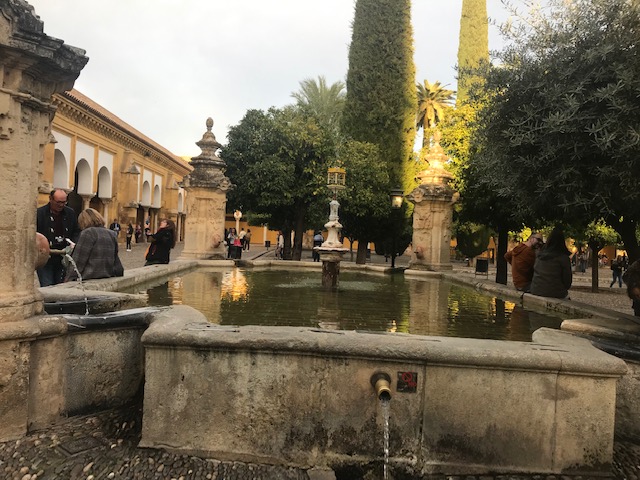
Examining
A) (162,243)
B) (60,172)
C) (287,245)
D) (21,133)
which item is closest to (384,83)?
(287,245)

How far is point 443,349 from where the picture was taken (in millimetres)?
3117

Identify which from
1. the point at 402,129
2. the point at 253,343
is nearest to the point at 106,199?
the point at 402,129

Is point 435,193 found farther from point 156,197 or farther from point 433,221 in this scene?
point 156,197

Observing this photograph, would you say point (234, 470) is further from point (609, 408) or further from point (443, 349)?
point (609, 408)

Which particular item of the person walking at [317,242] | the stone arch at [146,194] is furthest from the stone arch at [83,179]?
the person walking at [317,242]

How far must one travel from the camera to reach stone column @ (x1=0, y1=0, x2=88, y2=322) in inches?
125

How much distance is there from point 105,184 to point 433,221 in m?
24.8

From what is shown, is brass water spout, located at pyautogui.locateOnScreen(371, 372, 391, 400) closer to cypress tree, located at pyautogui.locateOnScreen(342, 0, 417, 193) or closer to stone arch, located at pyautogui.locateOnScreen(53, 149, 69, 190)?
cypress tree, located at pyautogui.locateOnScreen(342, 0, 417, 193)

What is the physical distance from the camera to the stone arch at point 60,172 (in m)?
24.5

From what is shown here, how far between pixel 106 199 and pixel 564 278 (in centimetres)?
2980

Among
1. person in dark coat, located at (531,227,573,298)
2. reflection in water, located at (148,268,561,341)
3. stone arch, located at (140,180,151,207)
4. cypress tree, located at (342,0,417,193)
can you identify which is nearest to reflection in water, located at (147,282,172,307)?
reflection in water, located at (148,268,561,341)

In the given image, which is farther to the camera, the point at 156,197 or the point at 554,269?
the point at 156,197

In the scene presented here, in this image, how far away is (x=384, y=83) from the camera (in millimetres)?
23625

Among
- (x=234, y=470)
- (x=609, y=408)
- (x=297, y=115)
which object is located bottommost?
(x=234, y=470)
